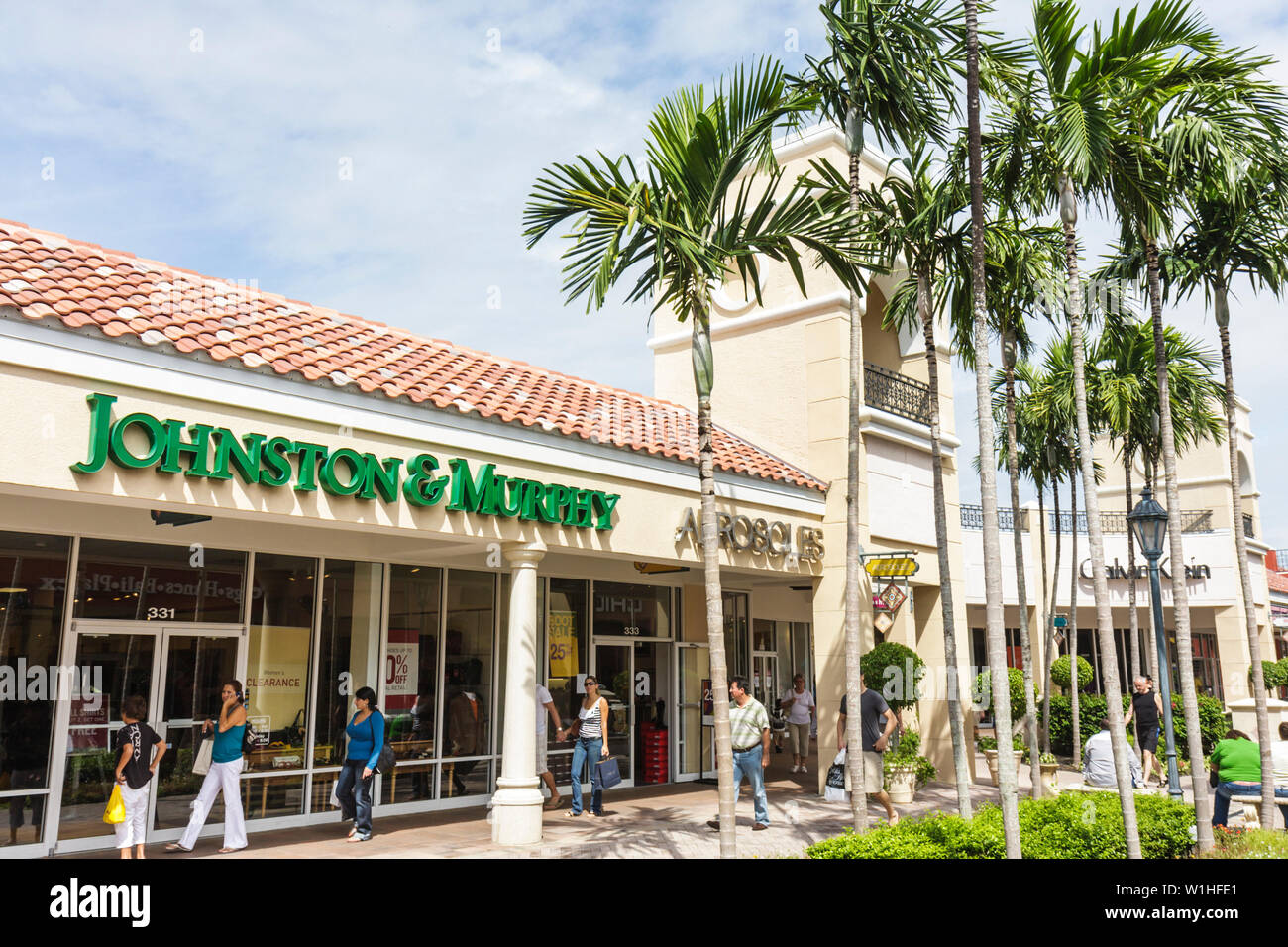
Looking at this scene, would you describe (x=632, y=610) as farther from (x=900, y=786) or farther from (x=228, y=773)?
(x=228, y=773)

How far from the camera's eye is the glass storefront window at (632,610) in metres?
15.2

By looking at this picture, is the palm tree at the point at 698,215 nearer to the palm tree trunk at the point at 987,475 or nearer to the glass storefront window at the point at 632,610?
the palm tree trunk at the point at 987,475

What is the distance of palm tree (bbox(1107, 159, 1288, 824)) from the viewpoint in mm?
10539

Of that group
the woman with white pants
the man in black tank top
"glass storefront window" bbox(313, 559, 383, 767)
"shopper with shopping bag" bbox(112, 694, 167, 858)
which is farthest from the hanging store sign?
"shopper with shopping bag" bbox(112, 694, 167, 858)

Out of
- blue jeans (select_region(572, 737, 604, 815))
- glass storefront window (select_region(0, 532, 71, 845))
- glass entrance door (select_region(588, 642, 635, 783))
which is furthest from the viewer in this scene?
glass entrance door (select_region(588, 642, 635, 783))

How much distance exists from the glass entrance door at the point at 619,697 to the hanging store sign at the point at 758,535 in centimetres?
301

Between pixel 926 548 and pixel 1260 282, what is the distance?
21.9 feet

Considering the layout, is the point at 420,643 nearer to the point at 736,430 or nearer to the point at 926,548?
the point at 736,430

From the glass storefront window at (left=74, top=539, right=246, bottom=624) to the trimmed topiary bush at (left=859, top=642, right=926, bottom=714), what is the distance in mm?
8293

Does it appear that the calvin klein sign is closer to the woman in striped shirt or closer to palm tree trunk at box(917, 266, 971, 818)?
palm tree trunk at box(917, 266, 971, 818)

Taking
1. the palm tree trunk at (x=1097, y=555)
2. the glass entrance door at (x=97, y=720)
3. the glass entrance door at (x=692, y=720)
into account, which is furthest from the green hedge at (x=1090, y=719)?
the glass entrance door at (x=97, y=720)

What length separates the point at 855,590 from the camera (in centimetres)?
966
